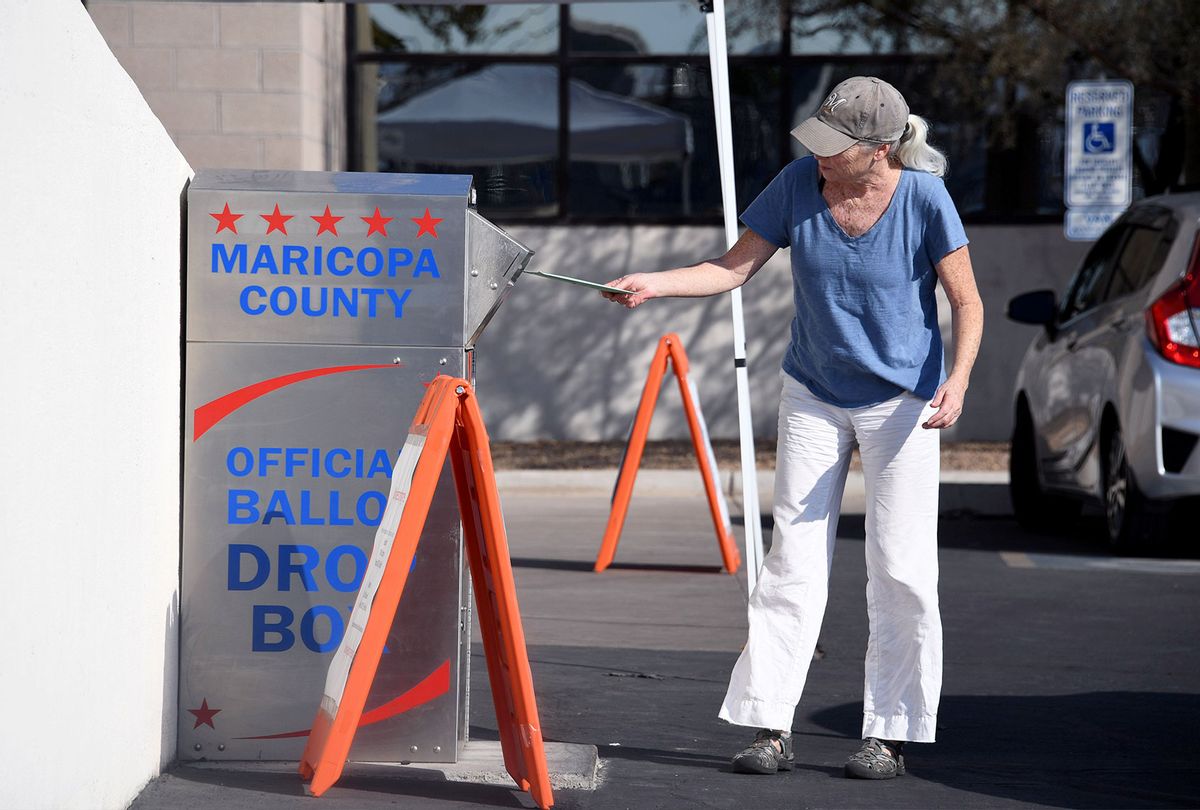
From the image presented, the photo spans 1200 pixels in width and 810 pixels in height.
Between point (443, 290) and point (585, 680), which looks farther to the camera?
point (585, 680)

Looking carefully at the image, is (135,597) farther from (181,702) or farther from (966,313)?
(966,313)

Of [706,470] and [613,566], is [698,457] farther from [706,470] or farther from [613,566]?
[613,566]

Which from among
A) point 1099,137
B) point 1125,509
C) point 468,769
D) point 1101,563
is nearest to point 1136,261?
point 1125,509

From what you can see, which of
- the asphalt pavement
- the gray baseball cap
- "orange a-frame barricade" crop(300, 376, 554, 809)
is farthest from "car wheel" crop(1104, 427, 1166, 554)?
"orange a-frame barricade" crop(300, 376, 554, 809)

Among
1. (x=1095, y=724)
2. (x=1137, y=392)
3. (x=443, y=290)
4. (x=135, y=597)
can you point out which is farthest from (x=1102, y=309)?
(x=135, y=597)

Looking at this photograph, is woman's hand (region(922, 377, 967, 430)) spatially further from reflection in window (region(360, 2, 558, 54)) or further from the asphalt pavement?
reflection in window (region(360, 2, 558, 54))

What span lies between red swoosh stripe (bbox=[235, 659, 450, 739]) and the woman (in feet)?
2.50

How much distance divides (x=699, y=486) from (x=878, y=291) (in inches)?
287

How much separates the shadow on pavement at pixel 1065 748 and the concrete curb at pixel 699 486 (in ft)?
18.3

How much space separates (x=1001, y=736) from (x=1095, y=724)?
36cm

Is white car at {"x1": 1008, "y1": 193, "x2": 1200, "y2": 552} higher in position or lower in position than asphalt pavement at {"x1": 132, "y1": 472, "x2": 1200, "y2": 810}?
higher

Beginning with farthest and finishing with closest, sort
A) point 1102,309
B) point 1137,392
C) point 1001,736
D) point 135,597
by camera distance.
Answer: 1. point 1102,309
2. point 1137,392
3. point 1001,736
4. point 135,597

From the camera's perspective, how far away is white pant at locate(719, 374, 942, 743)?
15.2 feet

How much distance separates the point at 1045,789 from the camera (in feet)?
14.9
